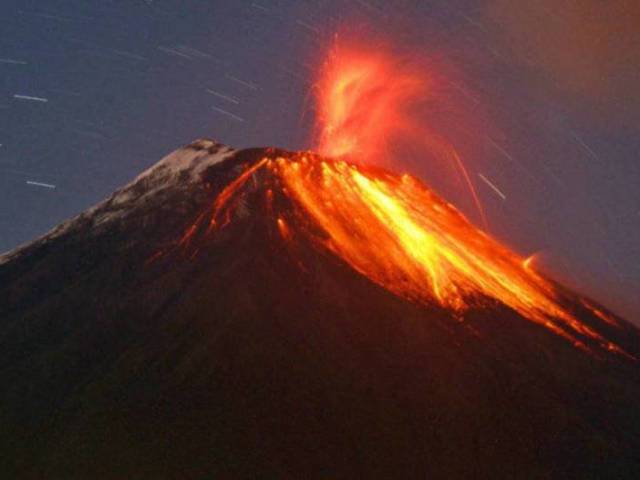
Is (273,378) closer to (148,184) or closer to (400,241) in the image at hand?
(400,241)

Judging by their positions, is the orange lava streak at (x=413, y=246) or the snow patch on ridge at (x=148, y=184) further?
the snow patch on ridge at (x=148, y=184)

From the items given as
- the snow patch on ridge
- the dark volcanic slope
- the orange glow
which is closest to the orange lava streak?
the orange glow

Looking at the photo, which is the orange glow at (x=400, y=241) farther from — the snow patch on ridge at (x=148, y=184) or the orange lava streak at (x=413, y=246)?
the snow patch on ridge at (x=148, y=184)

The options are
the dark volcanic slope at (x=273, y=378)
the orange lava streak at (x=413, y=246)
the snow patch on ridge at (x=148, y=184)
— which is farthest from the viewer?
the snow patch on ridge at (x=148, y=184)

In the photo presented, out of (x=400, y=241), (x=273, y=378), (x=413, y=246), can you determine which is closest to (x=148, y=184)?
(x=400, y=241)

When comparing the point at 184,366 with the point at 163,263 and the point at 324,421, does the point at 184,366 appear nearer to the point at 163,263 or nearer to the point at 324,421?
the point at 324,421

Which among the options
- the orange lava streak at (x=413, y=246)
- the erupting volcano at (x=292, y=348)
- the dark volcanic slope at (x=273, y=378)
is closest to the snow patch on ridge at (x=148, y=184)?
the erupting volcano at (x=292, y=348)

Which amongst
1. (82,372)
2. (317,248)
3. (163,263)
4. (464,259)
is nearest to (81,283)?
(163,263)
